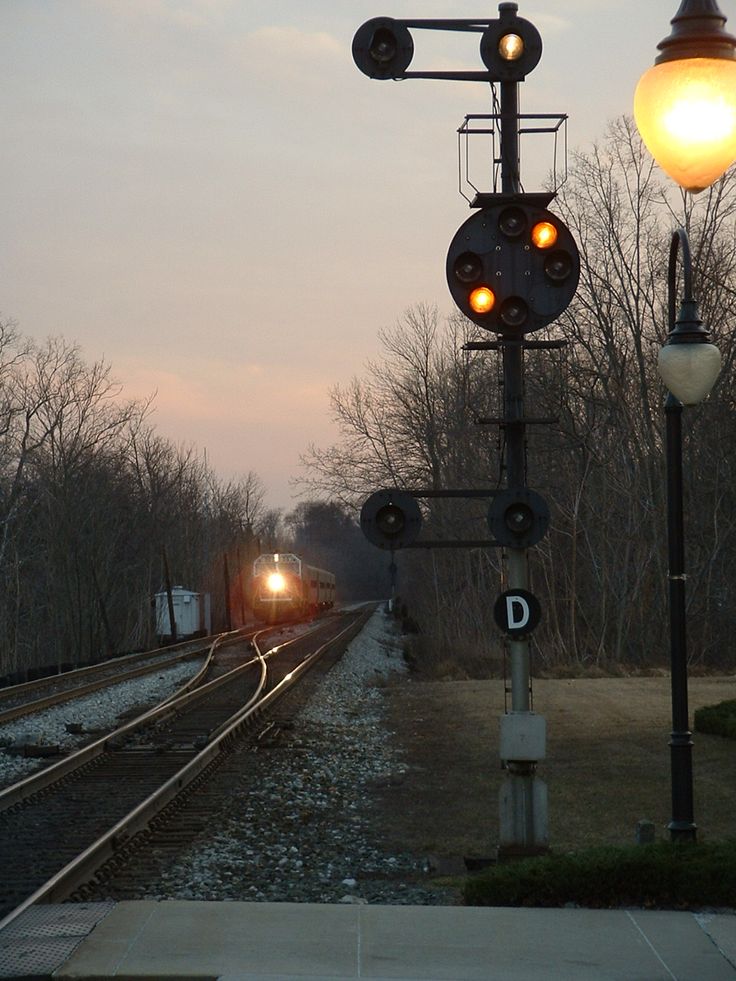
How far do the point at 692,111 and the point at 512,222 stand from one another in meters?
3.95

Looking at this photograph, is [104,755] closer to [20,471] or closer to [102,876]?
[102,876]

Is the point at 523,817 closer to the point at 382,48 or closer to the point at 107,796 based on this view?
the point at 107,796

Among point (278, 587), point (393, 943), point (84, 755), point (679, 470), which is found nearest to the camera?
point (393, 943)

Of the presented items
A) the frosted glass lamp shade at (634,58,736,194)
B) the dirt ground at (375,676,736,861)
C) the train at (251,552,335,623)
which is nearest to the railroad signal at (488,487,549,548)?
the dirt ground at (375,676,736,861)

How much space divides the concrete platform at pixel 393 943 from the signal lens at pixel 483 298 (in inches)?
171

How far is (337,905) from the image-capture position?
7.52 metres

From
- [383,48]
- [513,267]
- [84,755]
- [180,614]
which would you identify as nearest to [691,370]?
[513,267]

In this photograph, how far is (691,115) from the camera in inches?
216

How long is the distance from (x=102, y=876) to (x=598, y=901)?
146 inches

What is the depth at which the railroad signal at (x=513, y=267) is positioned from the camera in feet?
30.8

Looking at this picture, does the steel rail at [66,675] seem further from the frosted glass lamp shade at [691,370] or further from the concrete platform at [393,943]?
the frosted glass lamp shade at [691,370]

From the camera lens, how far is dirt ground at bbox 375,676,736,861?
11266mm

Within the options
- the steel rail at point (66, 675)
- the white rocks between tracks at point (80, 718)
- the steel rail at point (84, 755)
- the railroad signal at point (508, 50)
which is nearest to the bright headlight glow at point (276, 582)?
the steel rail at point (66, 675)

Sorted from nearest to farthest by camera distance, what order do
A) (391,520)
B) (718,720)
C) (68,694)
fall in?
(391,520) < (718,720) < (68,694)
